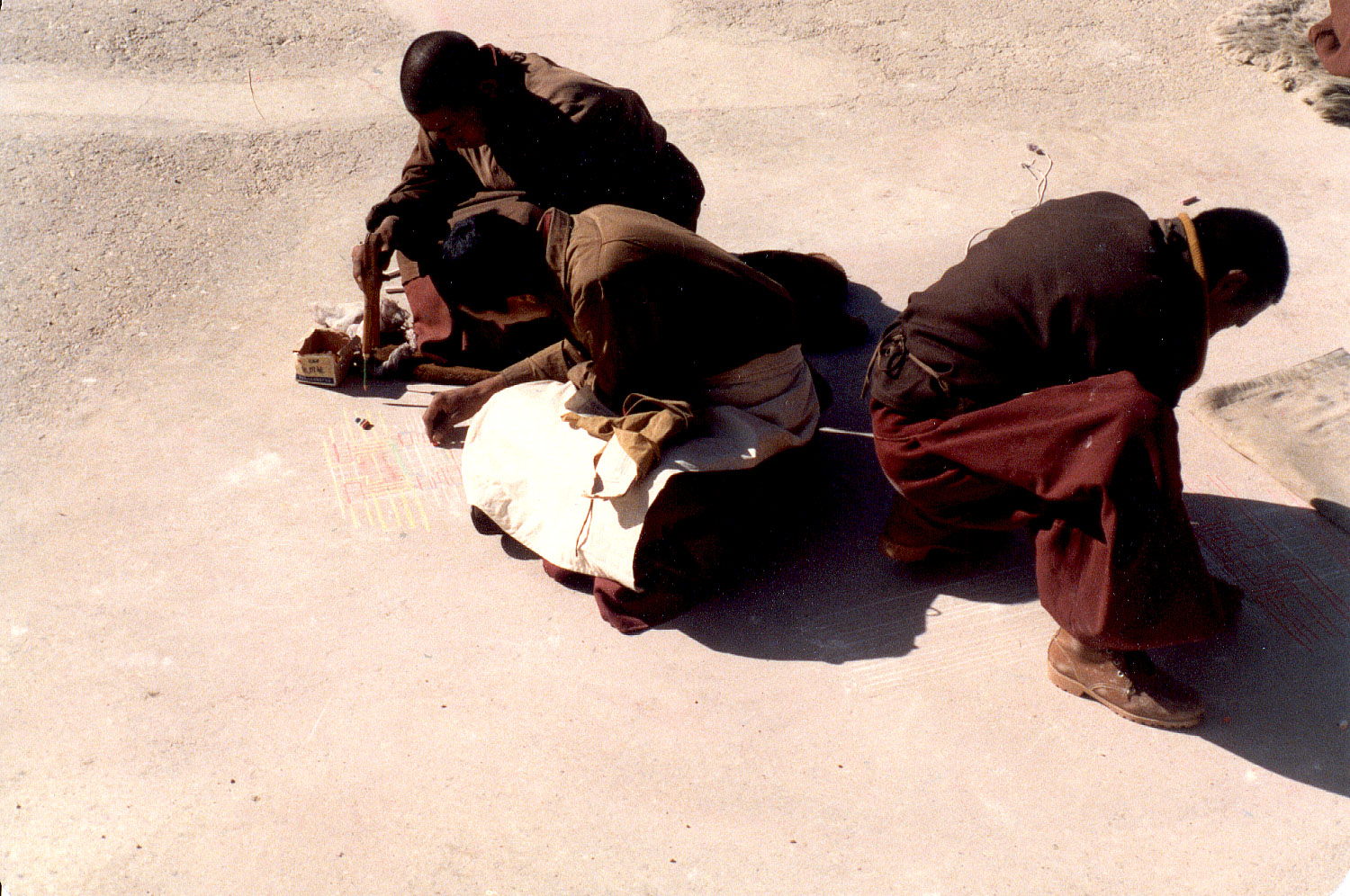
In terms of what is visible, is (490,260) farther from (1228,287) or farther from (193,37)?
(193,37)

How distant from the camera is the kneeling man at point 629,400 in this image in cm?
267

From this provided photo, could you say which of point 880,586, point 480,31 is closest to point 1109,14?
point 480,31

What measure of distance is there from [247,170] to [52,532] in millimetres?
2166

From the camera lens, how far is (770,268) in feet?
12.0

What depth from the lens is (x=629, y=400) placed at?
281cm

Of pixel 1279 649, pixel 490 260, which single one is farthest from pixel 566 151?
pixel 1279 649

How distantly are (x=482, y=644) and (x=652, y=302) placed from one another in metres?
0.98

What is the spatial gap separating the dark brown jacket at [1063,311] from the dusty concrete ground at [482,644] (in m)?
0.69

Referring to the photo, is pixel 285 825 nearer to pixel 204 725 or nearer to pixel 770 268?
pixel 204 725

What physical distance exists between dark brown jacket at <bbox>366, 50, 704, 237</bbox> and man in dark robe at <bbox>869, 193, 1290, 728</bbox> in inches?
50.6

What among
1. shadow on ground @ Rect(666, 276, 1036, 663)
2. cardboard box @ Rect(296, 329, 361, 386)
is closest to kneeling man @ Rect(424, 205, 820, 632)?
shadow on ground @ Rect(666, 276, 1036, 663)

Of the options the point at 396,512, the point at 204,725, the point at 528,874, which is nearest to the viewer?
the point at 528,874

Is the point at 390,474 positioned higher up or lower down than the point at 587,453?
lower down

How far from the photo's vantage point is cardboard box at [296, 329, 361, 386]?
3.50 m
